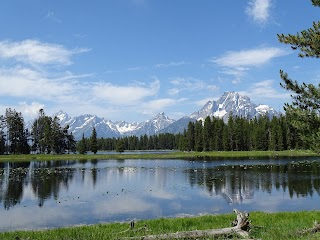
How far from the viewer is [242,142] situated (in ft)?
556

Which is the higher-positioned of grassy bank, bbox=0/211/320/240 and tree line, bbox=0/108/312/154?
tree line, bbox=0/108/312/154

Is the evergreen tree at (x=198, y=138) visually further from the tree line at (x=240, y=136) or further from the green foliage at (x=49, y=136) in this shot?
the green foliage at (x=49, y=136)

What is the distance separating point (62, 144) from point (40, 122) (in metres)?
14.5

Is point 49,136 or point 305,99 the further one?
point 49,136

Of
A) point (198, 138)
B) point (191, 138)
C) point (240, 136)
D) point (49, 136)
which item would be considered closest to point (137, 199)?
point (49, 136)

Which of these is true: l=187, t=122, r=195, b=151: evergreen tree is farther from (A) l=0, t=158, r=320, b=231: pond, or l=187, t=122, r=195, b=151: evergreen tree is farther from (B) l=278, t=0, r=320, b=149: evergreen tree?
(B) l=278, t=0, r=320, b=149: evergreen tree

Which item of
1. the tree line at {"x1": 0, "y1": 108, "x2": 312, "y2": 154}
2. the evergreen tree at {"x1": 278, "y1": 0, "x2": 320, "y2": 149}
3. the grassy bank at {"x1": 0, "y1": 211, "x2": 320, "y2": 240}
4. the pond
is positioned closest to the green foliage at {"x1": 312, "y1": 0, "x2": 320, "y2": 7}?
the evergreen tree at {"x1": 278, "y1": 0, "x2": 320, "y2": 149}

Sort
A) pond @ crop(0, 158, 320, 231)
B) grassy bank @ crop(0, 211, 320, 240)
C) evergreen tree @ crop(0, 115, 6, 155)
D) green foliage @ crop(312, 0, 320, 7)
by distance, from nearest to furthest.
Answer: grassy bank @ crop(0, 211, 320, 240) < green foliage @ crop(312, 0, 320, 7) < pond @ crop(0, 158, 320, 231) < evergreen tree @ crop(0, 115, 6, 155)

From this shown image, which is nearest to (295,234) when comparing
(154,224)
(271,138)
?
(154,224)

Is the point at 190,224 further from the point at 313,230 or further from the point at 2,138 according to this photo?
the point at 2,138

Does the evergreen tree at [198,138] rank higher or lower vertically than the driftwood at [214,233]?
higher

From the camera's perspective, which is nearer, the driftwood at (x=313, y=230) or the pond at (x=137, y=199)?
the driftwood at (x=313, y=230)

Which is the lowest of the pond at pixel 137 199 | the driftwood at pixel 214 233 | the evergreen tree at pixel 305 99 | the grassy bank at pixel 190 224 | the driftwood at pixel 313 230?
the pond at pixel 137 199

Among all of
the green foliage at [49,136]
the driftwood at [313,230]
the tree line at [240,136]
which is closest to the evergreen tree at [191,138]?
the tree line at [240,136]
